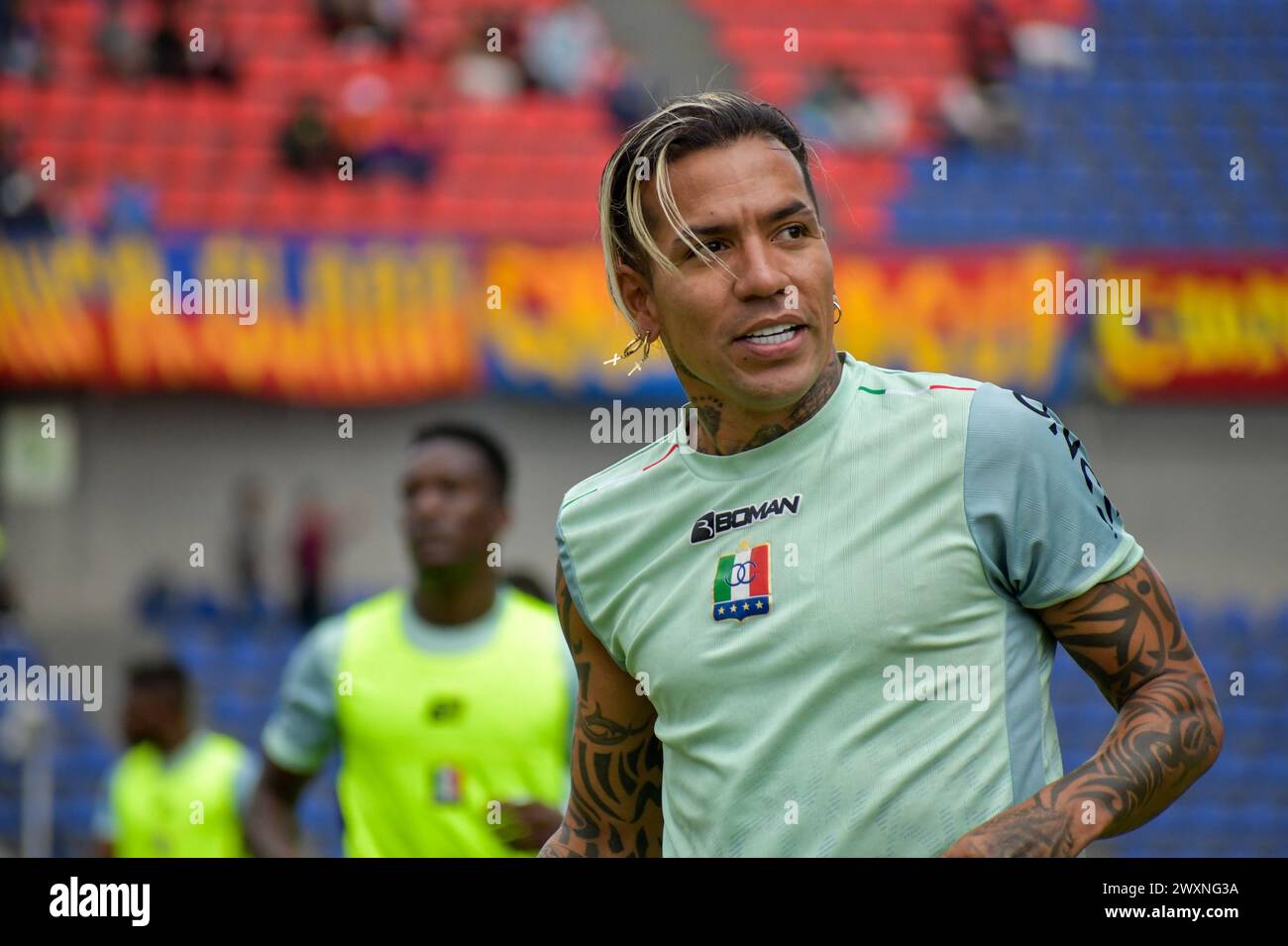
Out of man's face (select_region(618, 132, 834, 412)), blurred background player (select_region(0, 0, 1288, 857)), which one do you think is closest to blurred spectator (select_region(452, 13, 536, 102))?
blurred background player (select_region(0, 0, 1288, 857))

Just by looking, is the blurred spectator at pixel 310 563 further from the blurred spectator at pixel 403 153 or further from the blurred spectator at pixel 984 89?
the blurred spectator at pixel 984 89

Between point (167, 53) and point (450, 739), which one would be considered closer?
point (450, 739)

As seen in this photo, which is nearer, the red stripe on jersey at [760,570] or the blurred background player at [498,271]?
the red stripe on jersey at [760,570]

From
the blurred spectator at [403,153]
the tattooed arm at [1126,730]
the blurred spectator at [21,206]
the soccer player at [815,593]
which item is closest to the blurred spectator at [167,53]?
the blurred spectator at [21,206]

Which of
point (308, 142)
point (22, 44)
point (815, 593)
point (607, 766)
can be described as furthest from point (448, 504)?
point (22, 44)

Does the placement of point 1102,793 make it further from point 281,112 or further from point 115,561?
point 281,112

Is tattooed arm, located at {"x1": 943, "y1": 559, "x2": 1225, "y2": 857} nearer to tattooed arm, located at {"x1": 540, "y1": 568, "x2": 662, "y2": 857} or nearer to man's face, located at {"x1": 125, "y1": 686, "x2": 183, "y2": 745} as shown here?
tattooed arm, located at {"x1": 540, "y1": 568, "x2": 662, "y2": 857}

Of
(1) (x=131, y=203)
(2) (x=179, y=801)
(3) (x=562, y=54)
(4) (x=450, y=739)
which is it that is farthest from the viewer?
(3) (x=562, y=54)

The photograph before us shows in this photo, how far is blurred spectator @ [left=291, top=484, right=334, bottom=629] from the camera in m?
11.6

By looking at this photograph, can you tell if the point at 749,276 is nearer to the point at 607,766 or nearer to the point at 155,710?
the point at 607,766

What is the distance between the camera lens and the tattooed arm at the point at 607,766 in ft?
8.14

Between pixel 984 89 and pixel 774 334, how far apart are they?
40.0 ft

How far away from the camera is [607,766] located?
2.50m

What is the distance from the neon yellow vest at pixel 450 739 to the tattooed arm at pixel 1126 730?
279 cm
